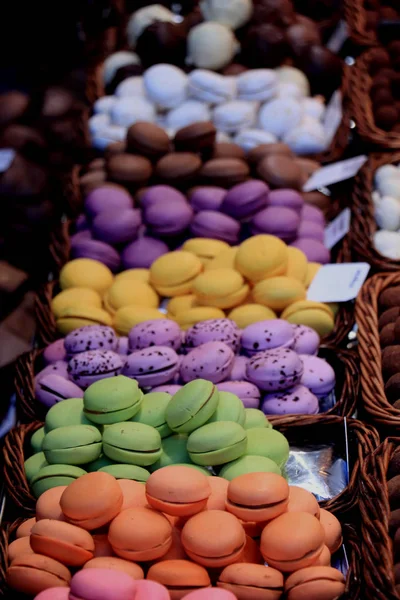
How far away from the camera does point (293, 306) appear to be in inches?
68.4

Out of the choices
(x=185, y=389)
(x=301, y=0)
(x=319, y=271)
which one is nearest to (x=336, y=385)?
(x=319, y=271)

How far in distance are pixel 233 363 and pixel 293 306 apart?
0.27 meters

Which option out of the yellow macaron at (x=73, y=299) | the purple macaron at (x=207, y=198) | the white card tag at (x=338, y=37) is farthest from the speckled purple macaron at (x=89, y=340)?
the white card tag at (x=338, y=37)

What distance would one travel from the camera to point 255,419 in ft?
4.51

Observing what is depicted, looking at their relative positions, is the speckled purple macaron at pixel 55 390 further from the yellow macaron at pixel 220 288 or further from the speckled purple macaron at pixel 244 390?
the yellow macaron at pixel 220 288

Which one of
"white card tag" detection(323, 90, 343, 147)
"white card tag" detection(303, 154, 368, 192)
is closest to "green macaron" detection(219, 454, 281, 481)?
"white card tag" detection(303, 154, 368, 192)

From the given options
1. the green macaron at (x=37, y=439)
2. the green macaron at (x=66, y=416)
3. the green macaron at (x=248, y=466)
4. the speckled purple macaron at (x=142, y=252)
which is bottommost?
the speckled purple macaron at (x=142, y=252)

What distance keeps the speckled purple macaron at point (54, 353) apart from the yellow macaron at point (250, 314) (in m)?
0.43

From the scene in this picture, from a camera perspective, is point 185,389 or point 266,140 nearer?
point 185,389

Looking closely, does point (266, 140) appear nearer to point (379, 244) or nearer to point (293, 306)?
point (379, 244)

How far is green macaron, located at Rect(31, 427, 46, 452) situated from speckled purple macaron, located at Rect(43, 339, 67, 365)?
9.9 inches

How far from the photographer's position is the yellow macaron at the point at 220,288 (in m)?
1.76

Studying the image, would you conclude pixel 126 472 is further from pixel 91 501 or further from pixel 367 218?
pixel 367 218

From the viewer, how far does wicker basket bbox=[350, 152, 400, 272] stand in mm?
1843
